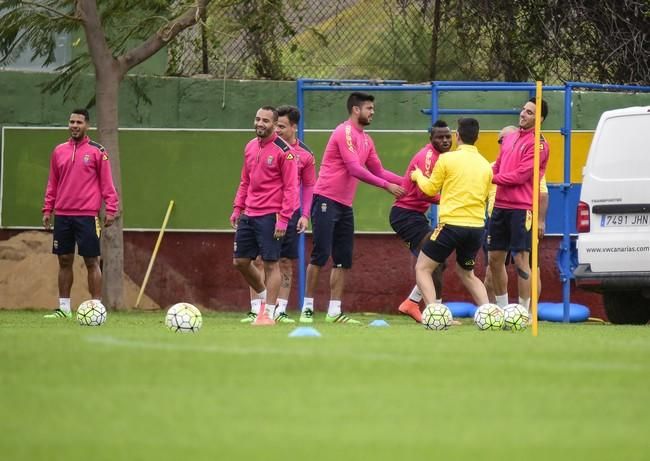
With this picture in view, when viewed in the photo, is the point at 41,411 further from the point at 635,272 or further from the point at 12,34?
the point at 12,34

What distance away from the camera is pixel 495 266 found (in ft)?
49.4

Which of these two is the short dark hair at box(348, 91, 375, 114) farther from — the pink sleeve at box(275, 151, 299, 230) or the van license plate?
the van license plate

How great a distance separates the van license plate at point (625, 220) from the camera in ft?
46.7

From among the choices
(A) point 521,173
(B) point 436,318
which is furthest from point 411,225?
(B) point 436,318

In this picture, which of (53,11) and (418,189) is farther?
(53,11)

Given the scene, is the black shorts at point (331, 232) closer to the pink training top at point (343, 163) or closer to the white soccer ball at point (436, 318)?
the pink training top at point (343, 163)

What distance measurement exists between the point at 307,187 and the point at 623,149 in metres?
3.38

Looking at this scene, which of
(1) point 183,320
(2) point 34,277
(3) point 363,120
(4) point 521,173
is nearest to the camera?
(1) point 183,320

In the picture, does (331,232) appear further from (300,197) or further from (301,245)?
(301,245)

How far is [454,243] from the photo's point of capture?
45.3 ft

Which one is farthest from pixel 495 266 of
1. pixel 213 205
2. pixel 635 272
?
pixel 213 205

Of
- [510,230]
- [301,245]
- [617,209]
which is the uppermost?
[617,209]

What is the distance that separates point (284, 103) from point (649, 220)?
6.56 meters

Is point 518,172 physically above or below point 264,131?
below
